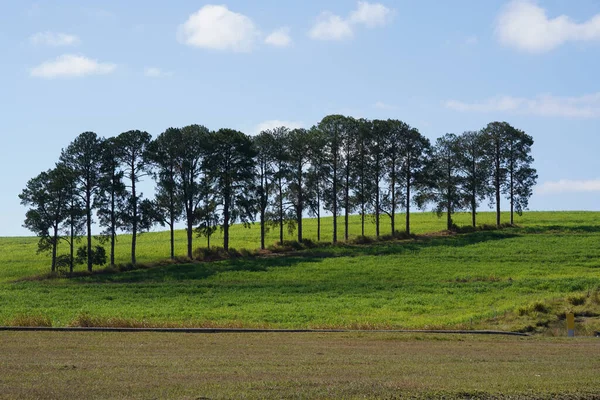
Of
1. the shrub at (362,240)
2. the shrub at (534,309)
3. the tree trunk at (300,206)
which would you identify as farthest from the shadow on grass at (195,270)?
the shrub at (534,309)

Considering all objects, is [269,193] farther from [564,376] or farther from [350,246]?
[564,376]

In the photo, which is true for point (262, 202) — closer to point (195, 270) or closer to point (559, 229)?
point (195, 270)

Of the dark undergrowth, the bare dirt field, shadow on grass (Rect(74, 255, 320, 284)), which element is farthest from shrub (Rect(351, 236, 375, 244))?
the bare dirt field

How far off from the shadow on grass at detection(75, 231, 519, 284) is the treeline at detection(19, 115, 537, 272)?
4360 millimetres

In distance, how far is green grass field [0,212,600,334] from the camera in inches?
1326

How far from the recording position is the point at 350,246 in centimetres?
7150

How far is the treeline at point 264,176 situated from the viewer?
209ft

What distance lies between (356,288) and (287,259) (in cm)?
1726

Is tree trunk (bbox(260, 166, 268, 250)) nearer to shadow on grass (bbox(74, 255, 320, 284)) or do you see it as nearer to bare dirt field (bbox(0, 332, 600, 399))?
shadow on grass (bbox(74, 255, 320, 284))

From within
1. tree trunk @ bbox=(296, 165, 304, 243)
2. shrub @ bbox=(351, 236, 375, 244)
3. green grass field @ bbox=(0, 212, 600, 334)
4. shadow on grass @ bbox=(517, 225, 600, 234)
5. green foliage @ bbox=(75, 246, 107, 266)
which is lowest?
green grass field @ bbox=(0, 212, 600, 334)

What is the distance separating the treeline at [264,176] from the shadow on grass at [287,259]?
4360mm

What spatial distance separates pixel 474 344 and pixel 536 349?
2.09 m

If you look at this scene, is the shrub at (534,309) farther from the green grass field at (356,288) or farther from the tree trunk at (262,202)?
the tree trunk at (262,202)

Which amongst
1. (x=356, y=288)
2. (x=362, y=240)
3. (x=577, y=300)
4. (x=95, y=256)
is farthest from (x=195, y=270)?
(x=577, y=300)
